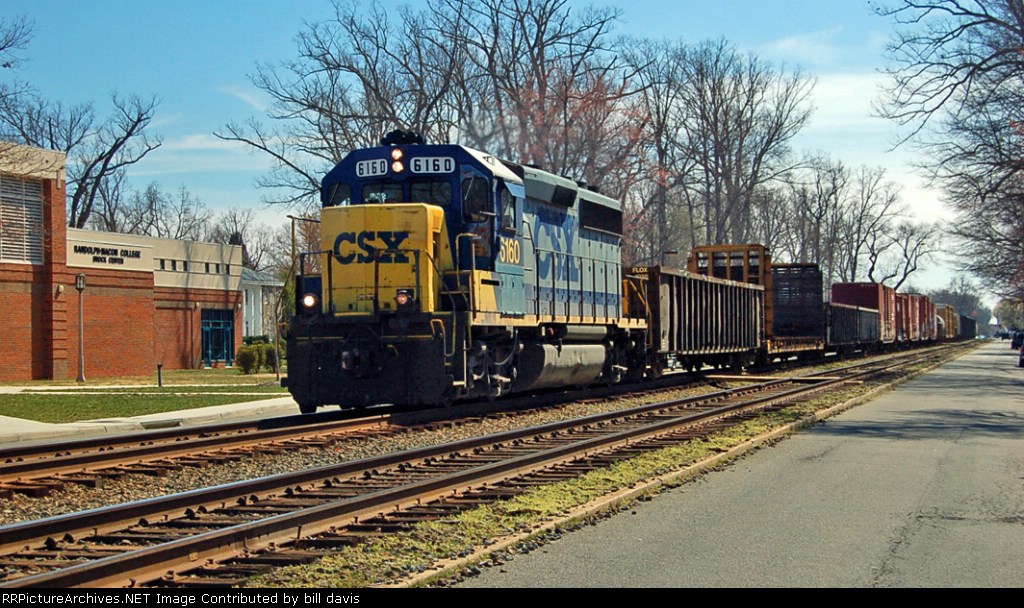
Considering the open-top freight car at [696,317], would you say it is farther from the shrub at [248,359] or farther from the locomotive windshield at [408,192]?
the shrub at [248,359]

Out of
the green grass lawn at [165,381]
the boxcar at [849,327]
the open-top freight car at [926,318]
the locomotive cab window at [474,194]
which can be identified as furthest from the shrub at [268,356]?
the open-top freight car at [926,318]

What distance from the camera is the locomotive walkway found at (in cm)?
629

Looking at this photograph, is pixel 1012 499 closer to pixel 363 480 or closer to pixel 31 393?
pixel 363 480

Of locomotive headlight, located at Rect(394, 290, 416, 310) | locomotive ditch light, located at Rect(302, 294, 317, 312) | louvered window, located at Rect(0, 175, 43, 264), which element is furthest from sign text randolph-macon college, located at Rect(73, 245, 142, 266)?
locomotive headlight, located at Rect(394, 290, 416, 310)

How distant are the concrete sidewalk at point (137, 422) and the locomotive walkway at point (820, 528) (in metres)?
10.4

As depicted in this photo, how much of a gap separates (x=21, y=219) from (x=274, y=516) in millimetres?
31437

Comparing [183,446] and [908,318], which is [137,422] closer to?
[183,446]

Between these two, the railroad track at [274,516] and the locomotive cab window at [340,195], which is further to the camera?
the locomotive cab window at [340,195]

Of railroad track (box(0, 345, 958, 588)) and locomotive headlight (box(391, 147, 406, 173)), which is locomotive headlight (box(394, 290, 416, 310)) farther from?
railroad track (box(0, 345, 958, 588))

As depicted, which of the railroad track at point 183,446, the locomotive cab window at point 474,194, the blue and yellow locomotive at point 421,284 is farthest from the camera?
the locomotive cab window at point 474,194

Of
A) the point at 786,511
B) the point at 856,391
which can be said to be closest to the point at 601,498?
the point at 786,511

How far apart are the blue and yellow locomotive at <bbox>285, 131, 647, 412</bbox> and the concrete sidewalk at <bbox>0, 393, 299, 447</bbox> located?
323 centimetres

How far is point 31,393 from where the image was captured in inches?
1026

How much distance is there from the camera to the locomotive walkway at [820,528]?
6.29 m
